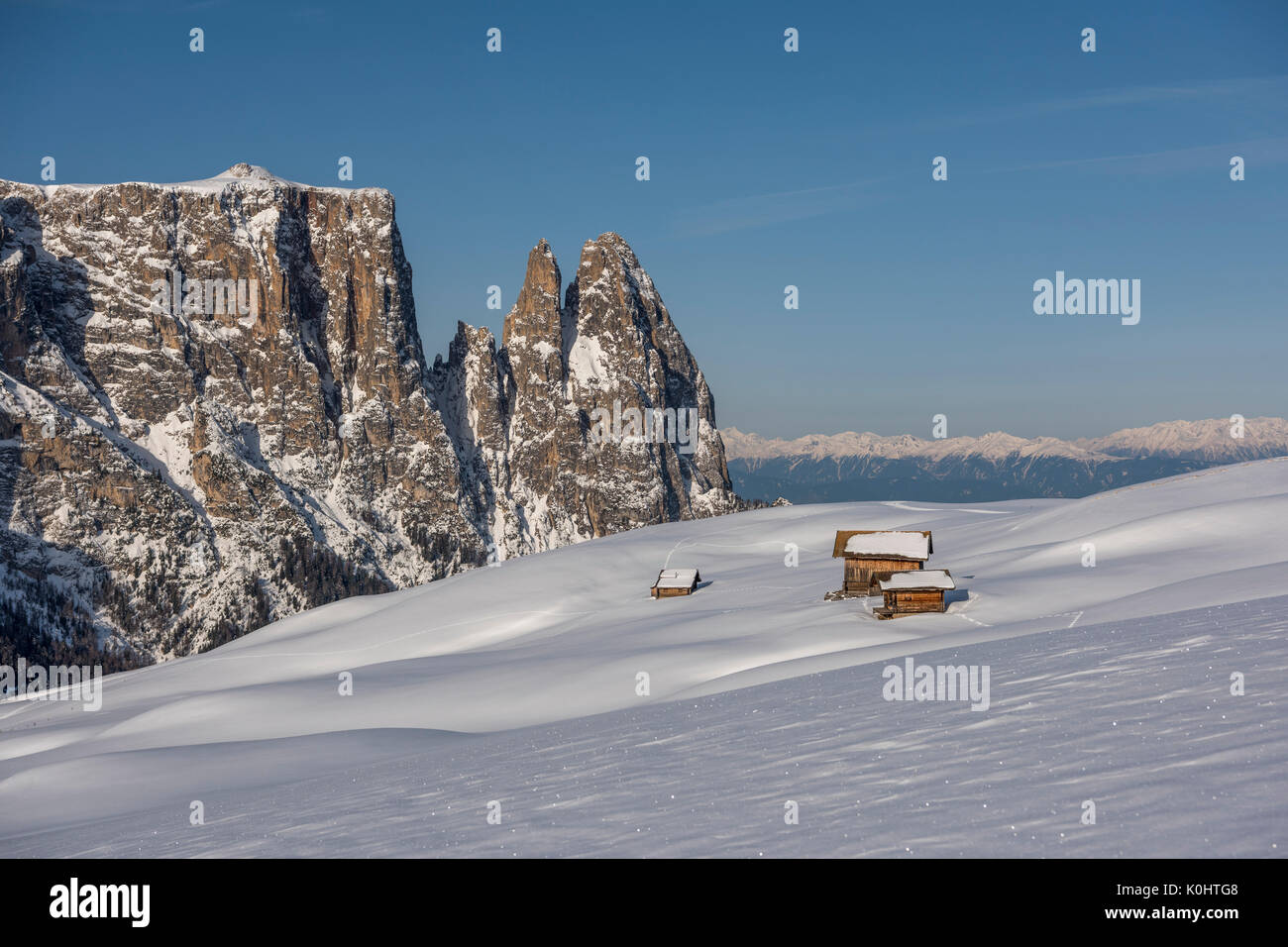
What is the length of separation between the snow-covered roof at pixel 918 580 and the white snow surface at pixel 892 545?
464 centimetres

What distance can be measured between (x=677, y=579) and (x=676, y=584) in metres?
0.68

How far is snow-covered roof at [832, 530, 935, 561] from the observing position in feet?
125

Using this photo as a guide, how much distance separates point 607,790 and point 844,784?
9.45 ft

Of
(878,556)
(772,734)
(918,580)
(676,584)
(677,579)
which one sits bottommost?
(676,584)

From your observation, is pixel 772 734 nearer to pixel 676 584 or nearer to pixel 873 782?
pixel 873 782

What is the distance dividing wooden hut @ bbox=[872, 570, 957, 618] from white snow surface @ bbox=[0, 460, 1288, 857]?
2.68ft

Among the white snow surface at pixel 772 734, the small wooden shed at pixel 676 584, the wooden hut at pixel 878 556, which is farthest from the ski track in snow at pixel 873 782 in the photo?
the small wooden shed at pixel 676 584

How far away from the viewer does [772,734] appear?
41.5 ft

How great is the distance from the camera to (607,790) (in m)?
10.6

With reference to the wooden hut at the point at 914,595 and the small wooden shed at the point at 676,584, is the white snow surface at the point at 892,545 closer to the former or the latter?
the wooden hut at the point at 914,595

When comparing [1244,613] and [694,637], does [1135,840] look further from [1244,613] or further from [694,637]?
[694,637]

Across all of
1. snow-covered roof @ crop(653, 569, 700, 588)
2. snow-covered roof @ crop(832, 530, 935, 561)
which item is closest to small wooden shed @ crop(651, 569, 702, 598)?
snow-covered roof @ crop(653, 569, 700, 588)

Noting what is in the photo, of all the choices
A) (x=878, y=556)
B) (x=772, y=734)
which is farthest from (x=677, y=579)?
(x=772, y=734)

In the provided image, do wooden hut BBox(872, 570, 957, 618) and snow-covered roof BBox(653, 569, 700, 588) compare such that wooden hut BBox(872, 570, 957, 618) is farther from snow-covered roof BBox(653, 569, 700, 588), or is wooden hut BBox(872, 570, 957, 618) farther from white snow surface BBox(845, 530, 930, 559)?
snow-covered roof BBox(653, 569, 700, 588)
